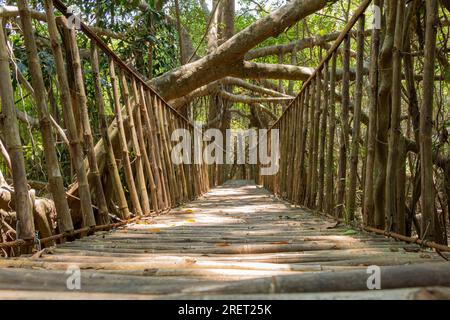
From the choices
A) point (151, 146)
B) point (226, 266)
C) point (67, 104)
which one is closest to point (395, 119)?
point (226, 266)

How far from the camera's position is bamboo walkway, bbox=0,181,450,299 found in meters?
0.99

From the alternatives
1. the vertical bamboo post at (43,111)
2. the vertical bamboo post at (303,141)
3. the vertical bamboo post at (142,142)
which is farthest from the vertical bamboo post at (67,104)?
the vertical bamboo post at (303,141)

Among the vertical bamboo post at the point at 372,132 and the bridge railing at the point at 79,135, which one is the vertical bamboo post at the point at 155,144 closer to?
the bridge railing at the point at 79,135

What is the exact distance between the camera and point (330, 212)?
3064mm

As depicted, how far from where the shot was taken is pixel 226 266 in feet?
4.49

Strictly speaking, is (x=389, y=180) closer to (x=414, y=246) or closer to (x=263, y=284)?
(x=414, y=246)

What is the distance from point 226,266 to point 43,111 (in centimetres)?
94

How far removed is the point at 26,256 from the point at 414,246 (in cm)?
142

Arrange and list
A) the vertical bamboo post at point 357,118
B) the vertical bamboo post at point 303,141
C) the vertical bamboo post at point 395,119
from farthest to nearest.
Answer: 1. the vertical bamboo post at point 303,141
2. the vertical bamboo post at point 357,118
3. the vertical bamboo post at point 395,119

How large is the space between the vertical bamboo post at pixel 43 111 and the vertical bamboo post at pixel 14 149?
14 centimetres

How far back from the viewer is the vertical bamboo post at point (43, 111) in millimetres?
1659

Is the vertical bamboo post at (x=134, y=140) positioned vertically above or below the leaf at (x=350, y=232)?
above

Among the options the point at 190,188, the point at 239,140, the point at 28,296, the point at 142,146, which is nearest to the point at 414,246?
the point at 28,296

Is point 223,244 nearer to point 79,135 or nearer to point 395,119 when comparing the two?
point 395,119
